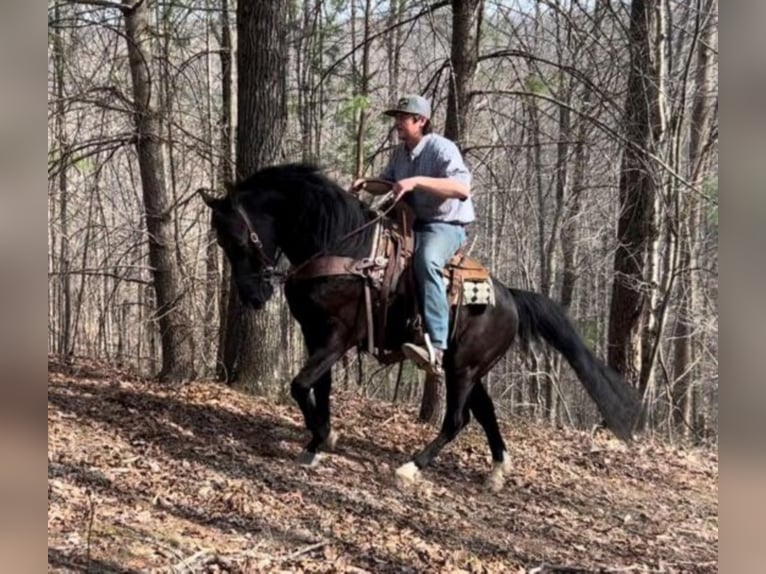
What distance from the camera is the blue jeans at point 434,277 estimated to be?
17.4 feet

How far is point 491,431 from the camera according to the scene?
5.96 metres

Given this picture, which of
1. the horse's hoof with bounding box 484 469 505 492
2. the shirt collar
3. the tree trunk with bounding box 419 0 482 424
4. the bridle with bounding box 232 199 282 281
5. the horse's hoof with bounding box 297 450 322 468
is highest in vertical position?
the tree trunk with bounding box 419 0 482 424

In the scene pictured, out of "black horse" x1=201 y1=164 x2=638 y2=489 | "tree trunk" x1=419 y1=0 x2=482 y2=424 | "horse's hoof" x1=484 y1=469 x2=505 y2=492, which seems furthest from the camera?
"tree trunk" x1=419 y1=0 x2=482 y2=424

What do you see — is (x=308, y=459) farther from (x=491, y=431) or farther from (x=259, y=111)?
(x=259, y=111)

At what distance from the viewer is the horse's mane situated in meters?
5.35

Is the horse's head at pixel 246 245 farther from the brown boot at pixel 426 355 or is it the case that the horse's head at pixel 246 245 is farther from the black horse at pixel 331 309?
the brown boot at pixel 426 355

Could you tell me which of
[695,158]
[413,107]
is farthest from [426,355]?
[695,158]

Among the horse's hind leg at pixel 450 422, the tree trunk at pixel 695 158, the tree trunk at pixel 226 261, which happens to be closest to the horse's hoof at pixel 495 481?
the horse's hind leg at pixel 450 422

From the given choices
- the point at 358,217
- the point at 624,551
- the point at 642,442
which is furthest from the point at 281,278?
the point at 642,442

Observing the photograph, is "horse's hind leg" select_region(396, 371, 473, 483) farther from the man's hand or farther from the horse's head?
the horse's head

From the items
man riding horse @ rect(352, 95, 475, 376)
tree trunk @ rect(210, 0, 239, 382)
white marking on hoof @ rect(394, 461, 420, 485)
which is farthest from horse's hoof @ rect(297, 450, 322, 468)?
tree trunk @ rect(210, 0, 239, 382)

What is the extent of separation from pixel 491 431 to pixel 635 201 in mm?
3667

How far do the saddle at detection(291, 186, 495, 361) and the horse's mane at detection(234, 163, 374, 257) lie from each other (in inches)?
4.3
